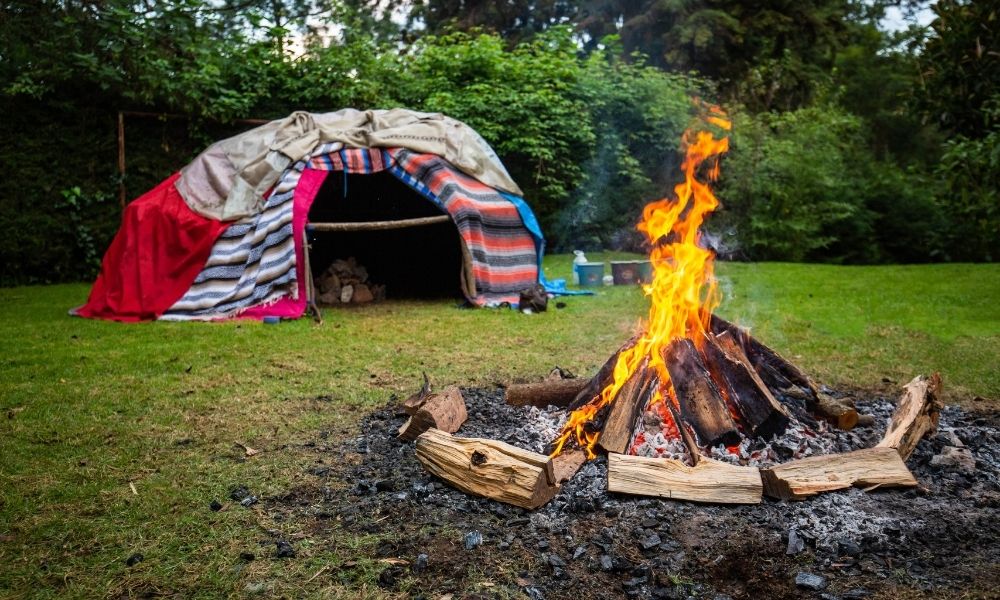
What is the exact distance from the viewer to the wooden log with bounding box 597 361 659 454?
3562mm

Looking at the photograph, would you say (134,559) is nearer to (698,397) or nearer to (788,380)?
(698,397)

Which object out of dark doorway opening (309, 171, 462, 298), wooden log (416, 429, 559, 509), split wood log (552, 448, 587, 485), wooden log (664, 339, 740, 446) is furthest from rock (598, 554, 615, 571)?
dark doorway opening (309, 171, 462, 298)

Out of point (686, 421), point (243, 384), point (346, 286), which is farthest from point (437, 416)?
point (346, 286)

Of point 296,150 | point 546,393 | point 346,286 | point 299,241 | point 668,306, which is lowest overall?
point 546,393

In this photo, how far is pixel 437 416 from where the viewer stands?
3.95 meters

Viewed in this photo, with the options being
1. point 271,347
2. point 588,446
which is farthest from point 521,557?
point 271,347

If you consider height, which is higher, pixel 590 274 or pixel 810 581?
pixel 590 274

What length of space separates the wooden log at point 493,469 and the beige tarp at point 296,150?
6034 millimetres

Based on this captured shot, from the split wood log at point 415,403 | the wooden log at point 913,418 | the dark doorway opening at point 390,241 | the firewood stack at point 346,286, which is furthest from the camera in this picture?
the dark doorway opening at point 390,241

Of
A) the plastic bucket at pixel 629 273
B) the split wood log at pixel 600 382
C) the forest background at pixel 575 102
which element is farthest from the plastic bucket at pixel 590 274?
the split wood log at pixel 600 382

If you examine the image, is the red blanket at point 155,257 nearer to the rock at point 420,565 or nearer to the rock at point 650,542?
the rock at point 420,565

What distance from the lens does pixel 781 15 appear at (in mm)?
19031

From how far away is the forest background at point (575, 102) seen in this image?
7.43 meters

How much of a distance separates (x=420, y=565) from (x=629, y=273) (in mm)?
8674
